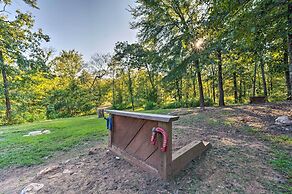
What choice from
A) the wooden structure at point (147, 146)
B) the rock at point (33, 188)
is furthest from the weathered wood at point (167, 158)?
the rock at point (33, 188)

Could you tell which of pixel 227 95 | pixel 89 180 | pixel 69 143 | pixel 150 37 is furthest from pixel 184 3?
pixel 227 95

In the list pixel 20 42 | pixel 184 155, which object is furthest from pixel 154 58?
pixel 184 155

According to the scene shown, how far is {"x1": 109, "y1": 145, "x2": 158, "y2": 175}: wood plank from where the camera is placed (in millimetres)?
2041

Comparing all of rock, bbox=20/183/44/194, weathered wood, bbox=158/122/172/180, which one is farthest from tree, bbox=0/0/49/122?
weathered wood, bbox=158/122/172/180

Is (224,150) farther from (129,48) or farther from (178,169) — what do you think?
(129,48)

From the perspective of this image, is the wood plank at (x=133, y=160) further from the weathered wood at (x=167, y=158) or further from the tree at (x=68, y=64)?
the tree at (x=68, y=64)

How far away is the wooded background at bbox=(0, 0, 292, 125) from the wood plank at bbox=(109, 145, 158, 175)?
3.08 metres

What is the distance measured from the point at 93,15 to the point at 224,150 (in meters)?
7.68

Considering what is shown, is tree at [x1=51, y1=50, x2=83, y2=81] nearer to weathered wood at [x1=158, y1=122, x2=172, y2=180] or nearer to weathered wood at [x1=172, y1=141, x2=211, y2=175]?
weathered wood at [x1=172, y1=141, x2=211, y2=175]

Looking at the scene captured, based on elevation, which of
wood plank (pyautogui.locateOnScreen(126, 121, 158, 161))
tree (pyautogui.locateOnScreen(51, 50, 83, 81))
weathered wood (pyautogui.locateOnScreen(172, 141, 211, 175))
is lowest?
weathered wood (pyautogui.locateOnScreen(172, 141, 211, 175))

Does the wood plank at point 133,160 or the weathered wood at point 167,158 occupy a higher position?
the weathered wood at point 167,158

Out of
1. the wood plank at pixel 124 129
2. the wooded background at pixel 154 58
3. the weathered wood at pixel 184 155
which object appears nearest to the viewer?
the weathered wood at pixel 184 155

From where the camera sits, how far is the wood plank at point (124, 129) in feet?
7.84

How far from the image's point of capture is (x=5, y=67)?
374 centimetres
